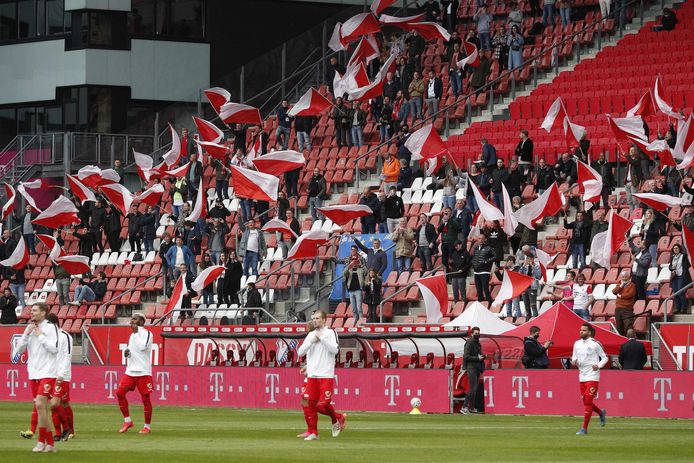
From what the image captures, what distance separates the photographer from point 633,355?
3066 centimetres

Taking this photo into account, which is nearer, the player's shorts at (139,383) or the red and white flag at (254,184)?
the player's shorts at (139,383)

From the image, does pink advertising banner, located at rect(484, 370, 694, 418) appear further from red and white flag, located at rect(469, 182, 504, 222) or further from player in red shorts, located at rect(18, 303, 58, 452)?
player in red shorts, located at rect(18, 303, 58, 452)

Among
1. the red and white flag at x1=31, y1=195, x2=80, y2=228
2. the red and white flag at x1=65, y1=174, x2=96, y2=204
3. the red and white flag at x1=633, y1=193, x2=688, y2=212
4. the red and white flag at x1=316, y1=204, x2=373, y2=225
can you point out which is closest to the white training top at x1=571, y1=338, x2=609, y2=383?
the red and white flag at x1=633, y1=193, x2=688, y2=212

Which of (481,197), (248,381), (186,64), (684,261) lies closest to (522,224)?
(481,197)

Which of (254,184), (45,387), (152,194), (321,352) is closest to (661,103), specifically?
(254,184)

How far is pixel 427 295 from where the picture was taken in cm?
3638

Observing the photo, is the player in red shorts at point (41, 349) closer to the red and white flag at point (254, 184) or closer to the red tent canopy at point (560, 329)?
the red tent canopy at point (560, 329)

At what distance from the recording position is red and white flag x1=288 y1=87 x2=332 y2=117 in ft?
A: 153

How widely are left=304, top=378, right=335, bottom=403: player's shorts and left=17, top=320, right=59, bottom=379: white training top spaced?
395 centimetres

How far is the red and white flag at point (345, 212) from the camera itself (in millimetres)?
41000

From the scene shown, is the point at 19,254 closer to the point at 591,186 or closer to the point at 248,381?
the point at 248,381

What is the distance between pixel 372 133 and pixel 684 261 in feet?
55.8

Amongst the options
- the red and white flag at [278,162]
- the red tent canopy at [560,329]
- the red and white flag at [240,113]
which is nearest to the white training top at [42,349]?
the red tent canopy at [560,329]

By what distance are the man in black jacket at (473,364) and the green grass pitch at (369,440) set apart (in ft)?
A: 3.48
